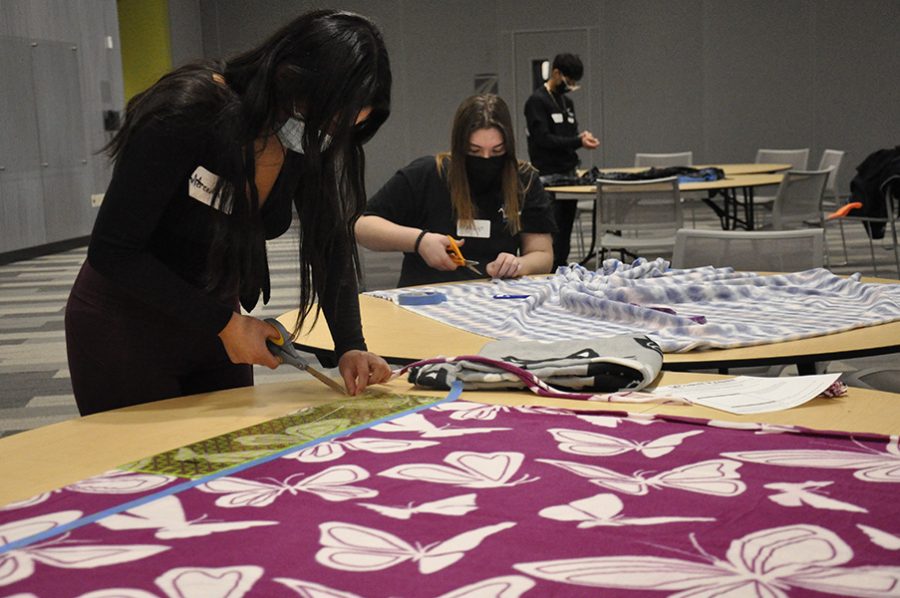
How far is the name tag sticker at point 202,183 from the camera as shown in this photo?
63.5 inches

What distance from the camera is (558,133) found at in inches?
310

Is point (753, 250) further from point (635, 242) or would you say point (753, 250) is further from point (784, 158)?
point (784, 158)

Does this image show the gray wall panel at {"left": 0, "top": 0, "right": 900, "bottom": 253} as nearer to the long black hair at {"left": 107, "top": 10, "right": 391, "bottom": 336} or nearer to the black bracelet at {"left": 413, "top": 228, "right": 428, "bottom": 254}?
the black bracelet at {"left": 413, "top": 228, "right": 428, "bottom": 254}

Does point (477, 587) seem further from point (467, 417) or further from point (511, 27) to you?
point (511, 27)

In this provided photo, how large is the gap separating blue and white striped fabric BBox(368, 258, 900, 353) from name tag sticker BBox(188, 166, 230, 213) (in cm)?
78

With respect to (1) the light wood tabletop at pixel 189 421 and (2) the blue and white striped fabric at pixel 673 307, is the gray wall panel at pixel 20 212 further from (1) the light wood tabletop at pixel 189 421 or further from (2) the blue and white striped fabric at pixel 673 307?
(1) the light wood tabletop at pixel 189 421

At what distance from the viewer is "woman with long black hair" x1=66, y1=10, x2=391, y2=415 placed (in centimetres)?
156

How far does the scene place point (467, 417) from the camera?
4.74 feet

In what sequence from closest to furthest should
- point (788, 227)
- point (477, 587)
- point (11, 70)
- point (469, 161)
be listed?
1. point (477, 587)
2. point (469, 161)
3. point (788, 227)
4. point (11, 70)

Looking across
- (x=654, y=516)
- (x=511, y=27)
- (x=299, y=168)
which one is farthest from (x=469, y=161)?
(x=511, y=27)

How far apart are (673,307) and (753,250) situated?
908 millimetres

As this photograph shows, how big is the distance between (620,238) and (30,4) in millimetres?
7239

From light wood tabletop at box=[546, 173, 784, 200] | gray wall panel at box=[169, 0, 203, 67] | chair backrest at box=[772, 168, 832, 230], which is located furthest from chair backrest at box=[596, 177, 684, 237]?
gray wall panel at box=[169, 0, 203, 67]

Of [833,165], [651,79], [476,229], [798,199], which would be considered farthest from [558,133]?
[651,79]
